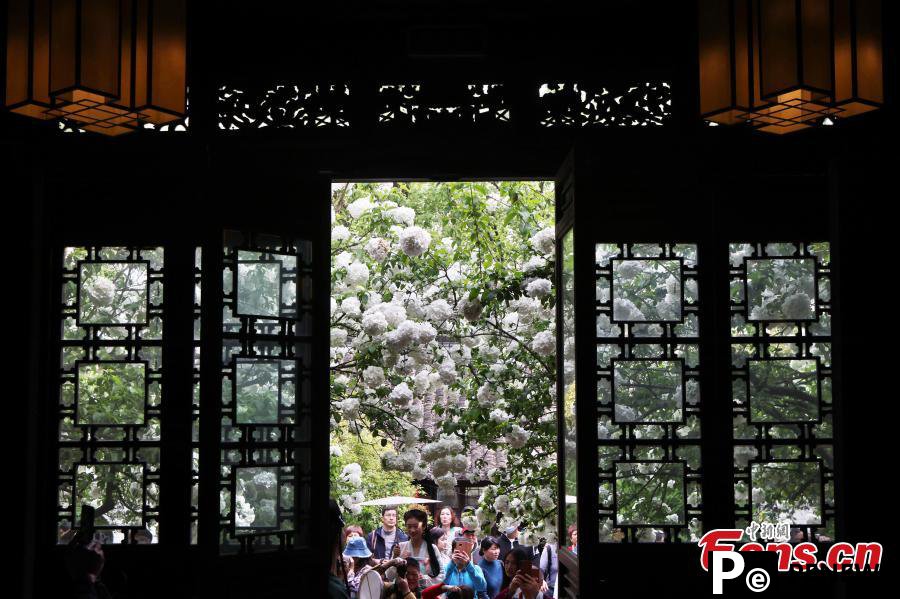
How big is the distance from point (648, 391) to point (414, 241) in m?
1.91

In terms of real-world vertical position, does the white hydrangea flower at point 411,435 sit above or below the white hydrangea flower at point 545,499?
above

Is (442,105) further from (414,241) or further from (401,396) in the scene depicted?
(401,396)

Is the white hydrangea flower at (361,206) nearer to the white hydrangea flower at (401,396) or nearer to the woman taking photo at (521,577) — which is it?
the white hydrangea flower at (401,396)

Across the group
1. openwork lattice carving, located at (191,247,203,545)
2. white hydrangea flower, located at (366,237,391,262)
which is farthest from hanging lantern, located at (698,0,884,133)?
white hydrangea flower, located at (366,237,391,262)

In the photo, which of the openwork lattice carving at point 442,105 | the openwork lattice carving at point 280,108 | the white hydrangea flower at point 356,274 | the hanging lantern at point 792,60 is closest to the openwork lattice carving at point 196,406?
the openwork lattice carving at point 280,108

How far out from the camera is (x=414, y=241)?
540 cm

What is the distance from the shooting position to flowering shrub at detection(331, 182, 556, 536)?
17.2ft

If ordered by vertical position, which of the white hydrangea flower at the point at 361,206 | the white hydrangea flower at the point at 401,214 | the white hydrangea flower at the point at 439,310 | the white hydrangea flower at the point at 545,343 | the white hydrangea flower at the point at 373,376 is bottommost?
the white hydrangea flower at the point at 373,376

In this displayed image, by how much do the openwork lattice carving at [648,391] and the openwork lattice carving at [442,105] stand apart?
0.72 meters

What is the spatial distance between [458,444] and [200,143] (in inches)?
92.0

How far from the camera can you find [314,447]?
12.9ft

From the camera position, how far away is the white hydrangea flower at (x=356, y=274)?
5.65 meters
